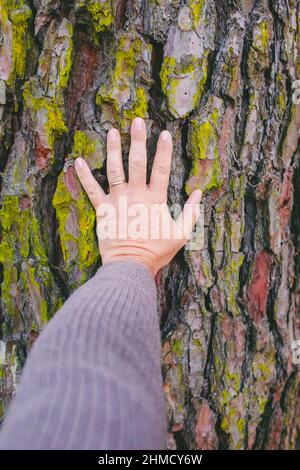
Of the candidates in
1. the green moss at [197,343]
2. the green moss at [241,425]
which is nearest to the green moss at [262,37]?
the green moss at [197,343]

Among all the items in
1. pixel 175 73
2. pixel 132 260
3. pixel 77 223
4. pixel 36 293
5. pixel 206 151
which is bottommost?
pixel 36 293

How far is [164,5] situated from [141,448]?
126cm

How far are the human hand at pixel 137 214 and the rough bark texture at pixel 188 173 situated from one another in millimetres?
51

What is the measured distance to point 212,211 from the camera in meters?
1.46

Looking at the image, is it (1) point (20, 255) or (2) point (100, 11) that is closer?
(2) point (100, 11)

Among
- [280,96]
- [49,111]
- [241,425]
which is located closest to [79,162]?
[49,111]

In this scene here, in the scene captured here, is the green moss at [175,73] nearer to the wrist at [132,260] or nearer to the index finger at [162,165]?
the index finger at [162,165]

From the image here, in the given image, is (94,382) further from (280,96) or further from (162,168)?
(280,96)

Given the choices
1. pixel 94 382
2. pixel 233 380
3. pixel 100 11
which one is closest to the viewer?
pixel 94 382

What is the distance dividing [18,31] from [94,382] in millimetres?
1139

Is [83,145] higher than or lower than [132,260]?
higher

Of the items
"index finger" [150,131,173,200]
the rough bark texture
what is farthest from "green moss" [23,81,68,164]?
"index finger" [150,131,173,200]

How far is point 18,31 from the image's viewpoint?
1.38 m
